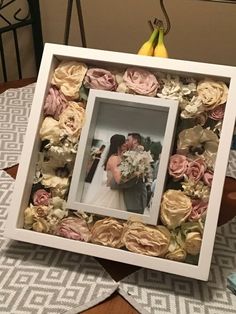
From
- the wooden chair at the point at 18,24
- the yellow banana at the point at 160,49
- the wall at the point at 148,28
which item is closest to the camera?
the yellow banana at the point at 160,49

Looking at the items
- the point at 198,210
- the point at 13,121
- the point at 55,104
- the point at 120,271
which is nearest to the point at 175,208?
the point at 198,210

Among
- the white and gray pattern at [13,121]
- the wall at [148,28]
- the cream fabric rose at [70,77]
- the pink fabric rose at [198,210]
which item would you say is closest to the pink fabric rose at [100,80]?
the cream fabric rose at [70,77]

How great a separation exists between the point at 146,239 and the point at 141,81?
0.78ft

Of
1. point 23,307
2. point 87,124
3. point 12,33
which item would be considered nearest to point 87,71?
A: point 87,124

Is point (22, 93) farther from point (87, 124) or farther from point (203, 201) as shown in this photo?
point (203, 201)

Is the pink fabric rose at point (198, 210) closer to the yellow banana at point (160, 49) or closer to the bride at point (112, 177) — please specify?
the bride at point (112, 177)

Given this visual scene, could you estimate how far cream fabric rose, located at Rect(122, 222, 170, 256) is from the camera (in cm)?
66

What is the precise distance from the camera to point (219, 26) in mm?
1621

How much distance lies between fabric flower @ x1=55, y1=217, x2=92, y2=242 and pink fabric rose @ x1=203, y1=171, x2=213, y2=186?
0.62 ft

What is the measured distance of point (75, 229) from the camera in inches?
27.1

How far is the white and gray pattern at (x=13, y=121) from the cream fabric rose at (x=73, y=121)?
313 millimetres

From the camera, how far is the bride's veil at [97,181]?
702 mm

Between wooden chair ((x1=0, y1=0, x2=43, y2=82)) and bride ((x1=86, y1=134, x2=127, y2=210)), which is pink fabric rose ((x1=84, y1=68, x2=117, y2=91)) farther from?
wooden chair ((x1=0, y1=0, x2=43, y2=82))

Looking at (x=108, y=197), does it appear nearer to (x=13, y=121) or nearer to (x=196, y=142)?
(x=196, y=142)
